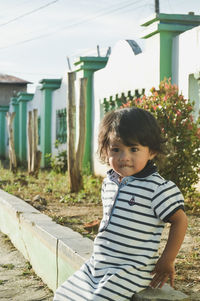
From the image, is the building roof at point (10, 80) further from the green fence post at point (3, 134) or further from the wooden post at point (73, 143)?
the wooden post at point (73, 143)

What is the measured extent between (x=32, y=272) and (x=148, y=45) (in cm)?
570

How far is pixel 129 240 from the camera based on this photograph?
2367mm

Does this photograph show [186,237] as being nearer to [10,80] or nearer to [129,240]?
[129,240]

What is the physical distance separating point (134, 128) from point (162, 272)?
0.69 m

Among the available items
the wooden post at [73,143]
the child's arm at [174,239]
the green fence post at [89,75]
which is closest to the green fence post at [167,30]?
the wooden post at [73,143]

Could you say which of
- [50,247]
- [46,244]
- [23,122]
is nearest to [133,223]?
[50,247]

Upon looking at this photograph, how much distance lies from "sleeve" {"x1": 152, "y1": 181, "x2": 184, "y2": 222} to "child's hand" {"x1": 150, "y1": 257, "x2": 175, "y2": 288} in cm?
20

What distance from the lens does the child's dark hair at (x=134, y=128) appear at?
2393 millimetres

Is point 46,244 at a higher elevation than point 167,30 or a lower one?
lower

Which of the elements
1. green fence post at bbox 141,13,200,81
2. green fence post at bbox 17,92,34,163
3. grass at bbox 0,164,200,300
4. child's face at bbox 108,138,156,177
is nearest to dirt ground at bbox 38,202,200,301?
grass at bbox 0,164,200,300

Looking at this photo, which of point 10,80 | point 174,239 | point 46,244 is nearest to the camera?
point 174,239

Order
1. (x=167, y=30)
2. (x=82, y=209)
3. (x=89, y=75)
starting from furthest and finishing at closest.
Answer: (x=89, y=75) → (x=167, y=30) → (x=82, y=209)

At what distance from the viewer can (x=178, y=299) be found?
2.41m

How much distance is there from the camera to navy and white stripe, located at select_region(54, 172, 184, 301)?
2.32m
